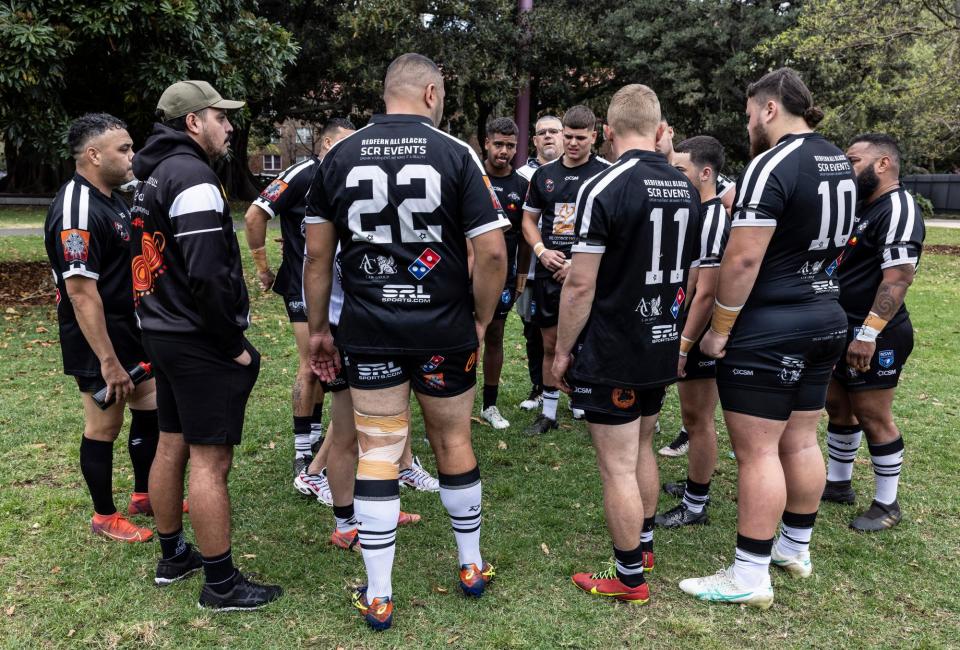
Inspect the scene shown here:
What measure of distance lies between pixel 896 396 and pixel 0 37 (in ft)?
33.9

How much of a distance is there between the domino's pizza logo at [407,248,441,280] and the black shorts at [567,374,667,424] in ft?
2.88

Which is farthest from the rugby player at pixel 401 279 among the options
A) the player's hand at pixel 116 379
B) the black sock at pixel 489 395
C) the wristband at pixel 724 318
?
the black sock at pixel 489 395

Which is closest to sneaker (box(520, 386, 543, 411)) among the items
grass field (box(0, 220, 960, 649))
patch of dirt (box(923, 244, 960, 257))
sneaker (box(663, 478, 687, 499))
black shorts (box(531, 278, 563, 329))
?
grass field (box(0, 220, 960, 649))

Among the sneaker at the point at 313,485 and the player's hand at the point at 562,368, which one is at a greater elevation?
the player's hand at the point at 562,368

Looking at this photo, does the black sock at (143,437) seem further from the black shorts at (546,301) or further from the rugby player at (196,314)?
the black shorts at (546,301)

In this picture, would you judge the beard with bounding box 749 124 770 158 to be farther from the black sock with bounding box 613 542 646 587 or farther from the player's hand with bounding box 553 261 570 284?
the black sock with bounding box 613 542 646 587

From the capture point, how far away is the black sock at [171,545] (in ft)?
11.8

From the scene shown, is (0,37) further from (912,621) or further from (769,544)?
(912,621)

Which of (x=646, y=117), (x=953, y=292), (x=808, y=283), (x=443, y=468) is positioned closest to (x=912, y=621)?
(x=808, y=283)

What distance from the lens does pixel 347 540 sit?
400cm

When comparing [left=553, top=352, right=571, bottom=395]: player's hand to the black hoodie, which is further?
[left=553, top=352, right=571, bottom=395]: player's hand

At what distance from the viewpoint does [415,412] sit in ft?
21.1

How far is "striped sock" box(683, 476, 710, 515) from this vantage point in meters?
4.30

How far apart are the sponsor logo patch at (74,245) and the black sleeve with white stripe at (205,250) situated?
3.09 ft
